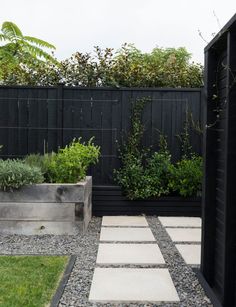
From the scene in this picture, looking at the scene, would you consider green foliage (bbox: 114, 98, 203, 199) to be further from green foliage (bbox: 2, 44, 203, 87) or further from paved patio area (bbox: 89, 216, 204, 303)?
green foliage (bbox: 2, 44, 203, 87)

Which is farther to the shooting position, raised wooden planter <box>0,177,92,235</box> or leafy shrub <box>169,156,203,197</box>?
leafy shrub <box>169,156,203,197</box>

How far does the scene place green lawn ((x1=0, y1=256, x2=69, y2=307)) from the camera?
3.01m

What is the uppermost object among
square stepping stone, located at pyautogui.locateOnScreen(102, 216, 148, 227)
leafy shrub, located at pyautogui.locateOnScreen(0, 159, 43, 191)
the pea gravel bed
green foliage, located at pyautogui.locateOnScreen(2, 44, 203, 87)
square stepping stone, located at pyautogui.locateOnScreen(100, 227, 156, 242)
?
green foliage, located at pyautogui.locateOnScreen(2, 44, 203, 87)

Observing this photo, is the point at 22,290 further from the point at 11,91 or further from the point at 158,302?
the point at 11,91

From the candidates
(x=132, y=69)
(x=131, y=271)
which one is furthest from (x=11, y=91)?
(x=131, y=271)

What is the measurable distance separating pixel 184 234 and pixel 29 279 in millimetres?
2364

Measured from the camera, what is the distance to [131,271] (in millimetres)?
3762

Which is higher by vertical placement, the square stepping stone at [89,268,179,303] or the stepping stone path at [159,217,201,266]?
the square stepping stone at [89,268,179,303]

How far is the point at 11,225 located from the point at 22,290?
6.70 ft

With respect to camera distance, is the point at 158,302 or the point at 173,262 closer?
the point at 158,302

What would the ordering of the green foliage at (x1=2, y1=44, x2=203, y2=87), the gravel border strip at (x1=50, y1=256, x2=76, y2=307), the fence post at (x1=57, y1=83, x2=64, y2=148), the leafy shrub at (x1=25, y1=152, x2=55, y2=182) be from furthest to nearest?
the green foliage at (x1=2, y1=44, x2=203, y2=87)
the fence post at (x1=57, y1=83, x2=64, y2=148)
the leafy shrub at (x1=25, y1=152, x2=55, y2=182)
the gravel border strip at (x1=50, y1=256, x2=76, y2=307)

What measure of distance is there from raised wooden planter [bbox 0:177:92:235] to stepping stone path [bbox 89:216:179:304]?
48cm

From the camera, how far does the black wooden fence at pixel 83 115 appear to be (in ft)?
22.5

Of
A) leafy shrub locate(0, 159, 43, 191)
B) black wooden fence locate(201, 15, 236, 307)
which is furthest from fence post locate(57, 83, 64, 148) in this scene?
black wooden fence locate(201, 15, 236, 307)
